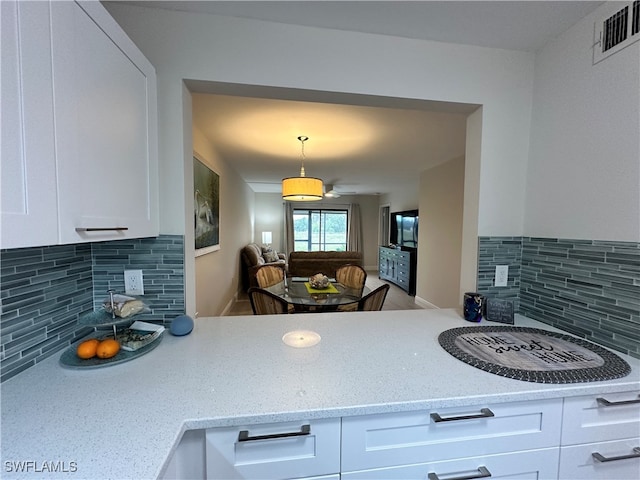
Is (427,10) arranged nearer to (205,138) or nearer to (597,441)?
(597,441)

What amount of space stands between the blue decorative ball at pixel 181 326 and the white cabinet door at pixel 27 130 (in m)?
0.65

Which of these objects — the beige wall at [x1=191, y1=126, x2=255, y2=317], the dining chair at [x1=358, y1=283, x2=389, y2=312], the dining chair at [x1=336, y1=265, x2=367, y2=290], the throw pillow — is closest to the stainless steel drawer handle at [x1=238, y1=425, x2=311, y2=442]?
the dining chair at [x1=358, y1=283, x2=389, y2=312]

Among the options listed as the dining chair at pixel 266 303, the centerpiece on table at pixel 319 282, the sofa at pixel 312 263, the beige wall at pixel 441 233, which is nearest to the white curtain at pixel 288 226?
the sofa at pixel 312 263

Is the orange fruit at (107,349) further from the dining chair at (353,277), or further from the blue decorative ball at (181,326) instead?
the dining chair at (353,277)

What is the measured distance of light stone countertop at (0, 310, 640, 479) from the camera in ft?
2.01

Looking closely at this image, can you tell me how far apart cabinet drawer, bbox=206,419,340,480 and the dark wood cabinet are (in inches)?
207

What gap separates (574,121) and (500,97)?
37 centimetres

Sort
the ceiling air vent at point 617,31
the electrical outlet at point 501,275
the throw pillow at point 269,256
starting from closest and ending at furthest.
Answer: the ceiling air vent at point 617,31 → the electrical outlet at point 501,275 → the throw pillow at point 269,256

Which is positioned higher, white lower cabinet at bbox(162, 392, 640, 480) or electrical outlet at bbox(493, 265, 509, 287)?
electrical outlet at bbox(493, 265, 509, 287)

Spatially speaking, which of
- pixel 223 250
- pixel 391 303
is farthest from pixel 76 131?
pixel 391 303

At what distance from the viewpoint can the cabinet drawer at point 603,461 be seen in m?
0.91

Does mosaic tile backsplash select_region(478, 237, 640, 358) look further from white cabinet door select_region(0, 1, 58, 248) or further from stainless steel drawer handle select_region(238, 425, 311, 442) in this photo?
white cabinet door select_region(0, 1, 58, 248)

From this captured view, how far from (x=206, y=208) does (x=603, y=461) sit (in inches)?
127

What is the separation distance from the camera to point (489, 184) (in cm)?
153
